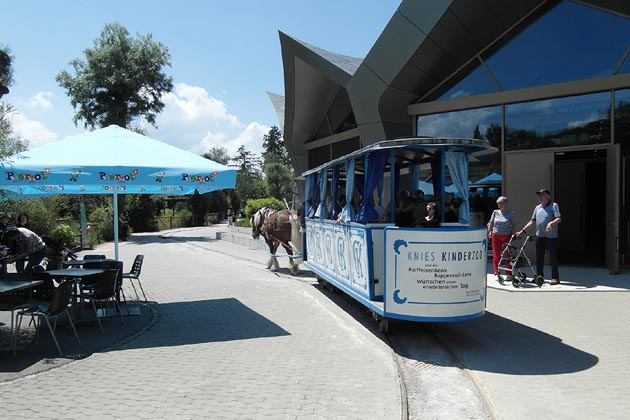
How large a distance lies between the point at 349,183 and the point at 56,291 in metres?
4.48

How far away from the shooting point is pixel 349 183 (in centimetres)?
784

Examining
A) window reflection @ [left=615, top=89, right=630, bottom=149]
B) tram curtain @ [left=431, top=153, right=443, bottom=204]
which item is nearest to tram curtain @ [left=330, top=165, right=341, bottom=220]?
tram curtain @ [left=431, top=153, right=443, bottom=204]

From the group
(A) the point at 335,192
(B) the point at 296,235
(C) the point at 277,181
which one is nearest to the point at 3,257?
(A) the point at 335,192

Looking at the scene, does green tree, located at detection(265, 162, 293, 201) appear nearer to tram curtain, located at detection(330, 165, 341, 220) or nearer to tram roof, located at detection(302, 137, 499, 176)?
tram curtain, located at detection(330, 165, 341, 220)

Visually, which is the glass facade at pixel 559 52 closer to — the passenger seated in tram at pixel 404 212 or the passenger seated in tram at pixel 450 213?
the passenger seated in tram at pixel 450 213

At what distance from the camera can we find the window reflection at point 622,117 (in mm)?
11266

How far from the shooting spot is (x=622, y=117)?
11.3m

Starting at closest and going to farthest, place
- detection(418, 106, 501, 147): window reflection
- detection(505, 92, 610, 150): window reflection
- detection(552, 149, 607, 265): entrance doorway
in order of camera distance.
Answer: detection(505, 92, 610, 150): window reflection < detection(418, 106, 501, 147): window reflection < detection(552, 149, 607, 265): entrance doorway

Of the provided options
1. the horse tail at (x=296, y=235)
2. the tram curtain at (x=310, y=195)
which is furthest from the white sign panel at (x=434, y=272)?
the horse tail at (x=296, y=235)

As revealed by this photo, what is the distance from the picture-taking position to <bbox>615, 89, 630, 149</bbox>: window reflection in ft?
37.0

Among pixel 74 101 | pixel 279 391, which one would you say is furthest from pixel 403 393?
pixel 74 101

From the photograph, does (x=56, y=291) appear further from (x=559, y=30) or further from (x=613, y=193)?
(x=559, y=30)

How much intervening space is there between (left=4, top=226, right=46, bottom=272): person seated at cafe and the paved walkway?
2.84 m

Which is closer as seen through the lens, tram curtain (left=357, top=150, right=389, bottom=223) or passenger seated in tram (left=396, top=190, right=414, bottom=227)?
passenger seated in tram (left=396, top=190, right=414, bottom=227)
